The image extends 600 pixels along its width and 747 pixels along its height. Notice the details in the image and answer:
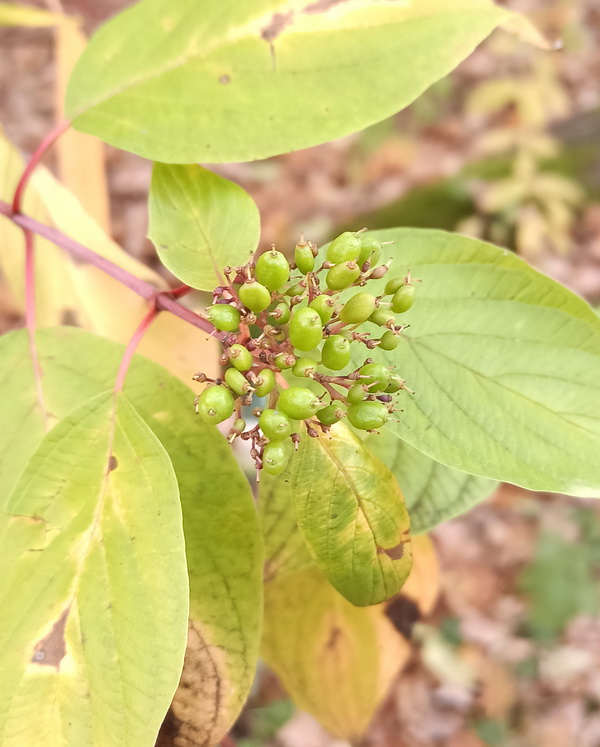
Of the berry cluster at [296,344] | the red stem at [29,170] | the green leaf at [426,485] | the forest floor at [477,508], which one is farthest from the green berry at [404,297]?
the forest floor at [477,508]

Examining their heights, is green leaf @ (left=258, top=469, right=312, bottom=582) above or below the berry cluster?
below

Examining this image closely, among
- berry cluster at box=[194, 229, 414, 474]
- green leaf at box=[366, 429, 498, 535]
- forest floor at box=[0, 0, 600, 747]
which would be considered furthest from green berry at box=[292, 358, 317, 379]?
forest floor at box=[0, 0, 600, 747]

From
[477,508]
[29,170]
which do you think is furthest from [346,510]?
[477,508]

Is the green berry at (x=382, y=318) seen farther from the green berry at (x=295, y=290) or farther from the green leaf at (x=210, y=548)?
the green leaf at (x=210, y=548)

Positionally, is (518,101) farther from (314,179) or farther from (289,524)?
(289,524)

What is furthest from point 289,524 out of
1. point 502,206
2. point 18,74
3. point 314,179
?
point 18,74

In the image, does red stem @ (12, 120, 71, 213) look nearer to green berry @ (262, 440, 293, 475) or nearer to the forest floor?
green berry @ (262, 440, 293, 475)

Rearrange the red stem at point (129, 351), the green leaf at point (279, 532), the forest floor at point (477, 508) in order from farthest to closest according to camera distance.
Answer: the forest floor at point (477, 508), the green leaf at point (279, 532), the red stem at point (129, 351)
